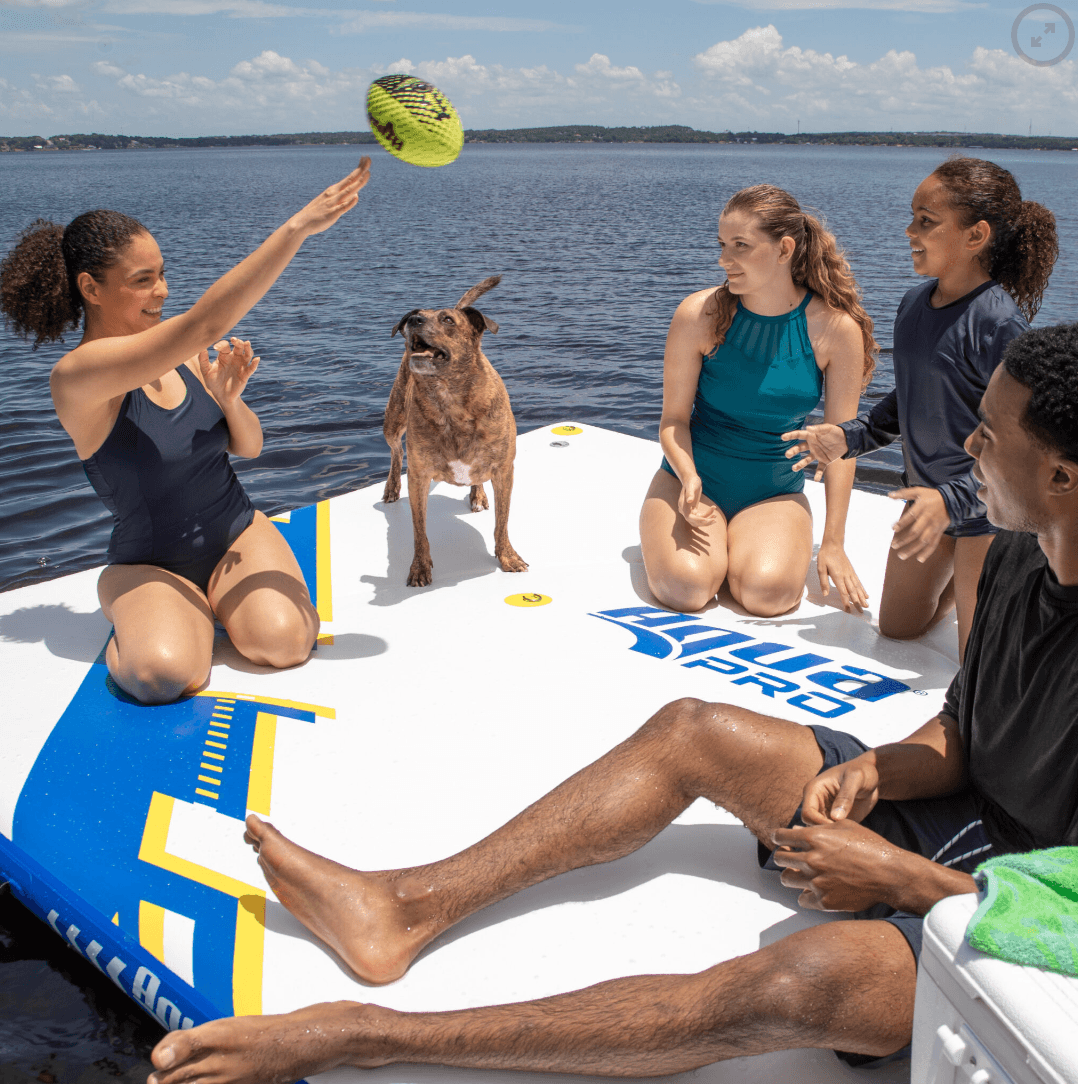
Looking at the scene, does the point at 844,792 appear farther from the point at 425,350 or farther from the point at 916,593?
the point at 425,350

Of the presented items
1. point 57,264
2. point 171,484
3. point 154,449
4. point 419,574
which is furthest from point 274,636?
point 57,264

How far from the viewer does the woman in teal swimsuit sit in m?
3.92

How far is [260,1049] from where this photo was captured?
1785 mm

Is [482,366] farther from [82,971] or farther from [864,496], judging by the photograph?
[82,971]

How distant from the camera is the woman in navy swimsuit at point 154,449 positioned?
302 centimetres

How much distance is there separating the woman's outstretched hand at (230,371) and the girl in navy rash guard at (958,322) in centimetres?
217

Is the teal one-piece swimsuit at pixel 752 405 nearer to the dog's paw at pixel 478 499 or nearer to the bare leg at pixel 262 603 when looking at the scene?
the dog's paw at pixel 478 499

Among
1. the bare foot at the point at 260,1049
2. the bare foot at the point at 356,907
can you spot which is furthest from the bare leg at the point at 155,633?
the bare foot at the point at 260,1049

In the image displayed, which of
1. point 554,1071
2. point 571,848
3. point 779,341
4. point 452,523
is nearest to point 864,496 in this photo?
point 779,341

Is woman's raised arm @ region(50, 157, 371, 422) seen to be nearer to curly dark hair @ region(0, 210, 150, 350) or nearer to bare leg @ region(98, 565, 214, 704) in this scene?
curly dark hair @ region(0, 210, 150, 350)

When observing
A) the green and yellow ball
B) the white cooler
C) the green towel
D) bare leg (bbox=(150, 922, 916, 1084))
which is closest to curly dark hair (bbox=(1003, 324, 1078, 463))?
the green towel

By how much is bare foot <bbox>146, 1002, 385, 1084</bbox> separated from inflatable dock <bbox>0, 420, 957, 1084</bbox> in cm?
Result: 12

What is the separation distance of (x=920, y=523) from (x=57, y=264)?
2974 millimetres

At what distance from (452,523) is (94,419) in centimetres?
226
